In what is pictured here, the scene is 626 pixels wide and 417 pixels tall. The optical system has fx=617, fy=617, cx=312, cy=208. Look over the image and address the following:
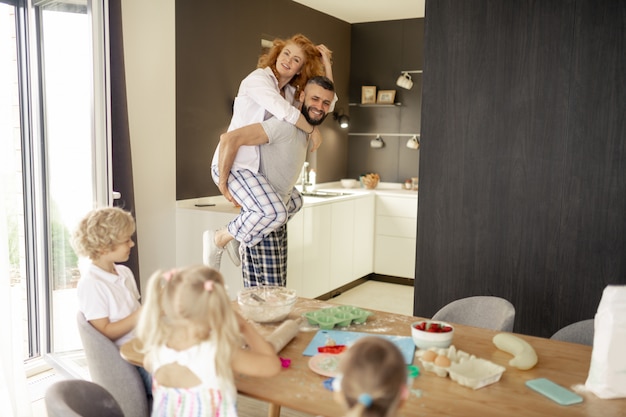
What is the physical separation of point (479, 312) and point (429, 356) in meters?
0.75

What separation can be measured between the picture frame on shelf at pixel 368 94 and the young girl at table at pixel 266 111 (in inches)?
120

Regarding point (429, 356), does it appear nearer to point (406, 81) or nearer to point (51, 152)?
point (51, 152)

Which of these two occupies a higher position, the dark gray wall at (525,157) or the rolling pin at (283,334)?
the dark gray wall at (525,157)

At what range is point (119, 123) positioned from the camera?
338cm

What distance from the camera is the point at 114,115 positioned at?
3.36 meters

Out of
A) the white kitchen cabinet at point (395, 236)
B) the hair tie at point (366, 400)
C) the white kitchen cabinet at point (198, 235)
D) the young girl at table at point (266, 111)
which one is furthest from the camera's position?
the white kitchen cabinet at point (395, 236)

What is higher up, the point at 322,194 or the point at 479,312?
the point at 322,194

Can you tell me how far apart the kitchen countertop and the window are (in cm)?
103

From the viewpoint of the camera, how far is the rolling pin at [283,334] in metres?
1.88

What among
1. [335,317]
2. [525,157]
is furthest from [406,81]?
[335,317]

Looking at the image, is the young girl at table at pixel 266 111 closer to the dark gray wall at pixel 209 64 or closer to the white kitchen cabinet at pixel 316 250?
the dark gray wall at pixel 209 64

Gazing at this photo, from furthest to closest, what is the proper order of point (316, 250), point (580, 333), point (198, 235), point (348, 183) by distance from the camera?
point (348, 183) → point (316, 250) → point (198, 235) → point (580, 333)

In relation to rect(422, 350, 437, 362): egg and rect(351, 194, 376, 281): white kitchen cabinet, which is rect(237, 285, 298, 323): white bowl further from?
rect(351, 194, 376, 281): white kitchen cabinet

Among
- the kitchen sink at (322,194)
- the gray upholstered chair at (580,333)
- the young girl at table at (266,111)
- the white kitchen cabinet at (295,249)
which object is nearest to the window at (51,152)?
the young girl at table at (266,111)
